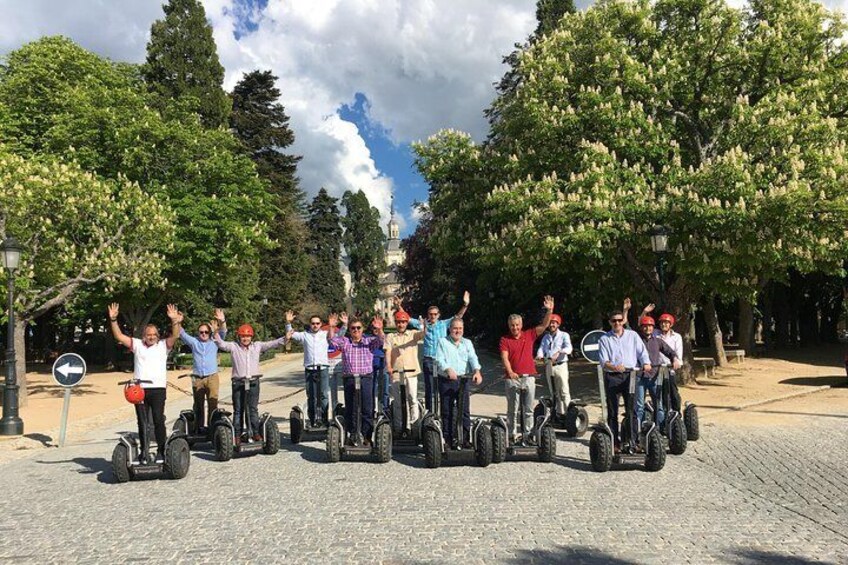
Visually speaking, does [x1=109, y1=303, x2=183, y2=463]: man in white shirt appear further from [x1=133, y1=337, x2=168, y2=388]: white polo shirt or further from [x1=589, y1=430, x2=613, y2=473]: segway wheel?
[x1=589, y1=430, x2=613, y2=473]: segway wheel

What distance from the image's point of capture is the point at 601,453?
8.32m

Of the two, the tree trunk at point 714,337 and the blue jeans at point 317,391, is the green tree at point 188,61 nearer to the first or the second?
the tree trunk at point 714,337

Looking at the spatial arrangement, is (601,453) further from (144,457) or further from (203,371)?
(203,371)

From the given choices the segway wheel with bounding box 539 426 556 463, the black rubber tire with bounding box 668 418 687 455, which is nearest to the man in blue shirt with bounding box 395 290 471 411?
the segway wheel with bounding box 539 426 556 463

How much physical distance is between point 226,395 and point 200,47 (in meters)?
22.2

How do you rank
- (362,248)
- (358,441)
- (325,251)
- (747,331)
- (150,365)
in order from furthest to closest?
(362,248)
(325,251)
(747,331)
(358,441)
(150,365)

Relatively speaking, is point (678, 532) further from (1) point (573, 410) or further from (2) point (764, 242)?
(2) point (764, 242)

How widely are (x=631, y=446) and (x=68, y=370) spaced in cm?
988

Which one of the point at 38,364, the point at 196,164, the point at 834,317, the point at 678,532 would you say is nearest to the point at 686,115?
the point at 678,532

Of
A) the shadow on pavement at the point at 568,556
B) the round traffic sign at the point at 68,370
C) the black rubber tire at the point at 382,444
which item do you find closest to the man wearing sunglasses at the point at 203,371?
the round traffic sign at the point at 68,370

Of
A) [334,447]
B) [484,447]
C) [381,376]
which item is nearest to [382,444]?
[334,447]

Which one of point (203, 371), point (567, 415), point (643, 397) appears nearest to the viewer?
point (643, 397)

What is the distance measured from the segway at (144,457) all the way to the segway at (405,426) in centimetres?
310

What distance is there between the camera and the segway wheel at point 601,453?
8320 mm
